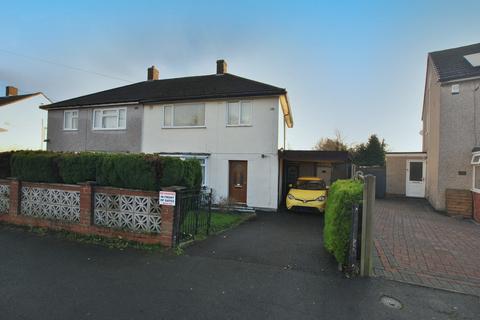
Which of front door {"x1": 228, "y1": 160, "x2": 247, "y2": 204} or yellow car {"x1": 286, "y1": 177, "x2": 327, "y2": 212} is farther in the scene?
front door {"x1": 228, "y1": 160, "x2": 247, "y2": 204}

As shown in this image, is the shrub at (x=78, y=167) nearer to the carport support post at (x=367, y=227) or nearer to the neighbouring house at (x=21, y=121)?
the carport support post at (x=367, y=227)

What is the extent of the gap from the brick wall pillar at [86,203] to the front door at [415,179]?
18334mm

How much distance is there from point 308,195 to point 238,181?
333cm

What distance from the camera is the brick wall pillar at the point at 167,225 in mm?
5430

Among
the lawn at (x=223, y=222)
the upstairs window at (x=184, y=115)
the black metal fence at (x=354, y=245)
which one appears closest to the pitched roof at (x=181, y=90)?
the upstairs window at (x=184, y=115)

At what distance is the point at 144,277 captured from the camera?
4.14m

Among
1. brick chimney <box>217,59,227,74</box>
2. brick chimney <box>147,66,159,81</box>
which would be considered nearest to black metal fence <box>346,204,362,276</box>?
brick chimney <box>217,59,227,74</box>

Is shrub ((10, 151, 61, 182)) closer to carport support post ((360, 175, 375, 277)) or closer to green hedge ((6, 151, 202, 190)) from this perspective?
green hedge ((6, 151, 202, 190))

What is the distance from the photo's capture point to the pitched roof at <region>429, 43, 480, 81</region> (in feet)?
37.0

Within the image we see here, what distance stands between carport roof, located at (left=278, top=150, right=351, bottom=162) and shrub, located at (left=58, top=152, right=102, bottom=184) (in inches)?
298

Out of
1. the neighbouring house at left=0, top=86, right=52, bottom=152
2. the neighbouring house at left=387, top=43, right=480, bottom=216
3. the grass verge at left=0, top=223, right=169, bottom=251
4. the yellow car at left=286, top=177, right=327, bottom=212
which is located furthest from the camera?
the neighbouring house at left=0, top=86, right=52, bottom=152

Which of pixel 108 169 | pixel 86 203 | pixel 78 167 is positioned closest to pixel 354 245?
pixel 108 169

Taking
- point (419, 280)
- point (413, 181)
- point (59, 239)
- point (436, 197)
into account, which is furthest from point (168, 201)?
point (413, 181)

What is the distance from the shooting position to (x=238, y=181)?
1200cm
